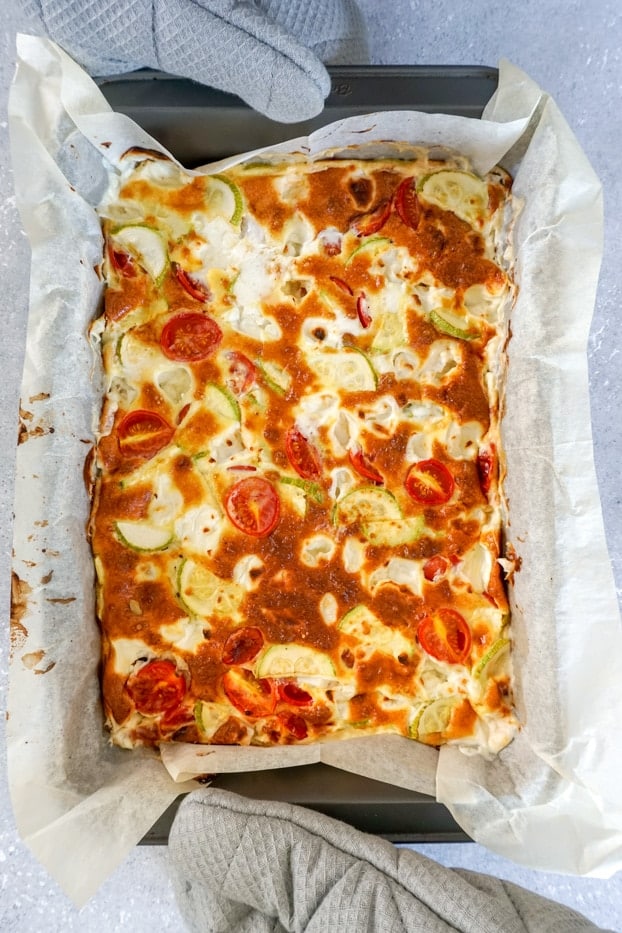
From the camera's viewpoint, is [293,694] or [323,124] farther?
[293,694]

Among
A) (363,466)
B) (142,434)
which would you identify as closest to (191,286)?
(142,434)

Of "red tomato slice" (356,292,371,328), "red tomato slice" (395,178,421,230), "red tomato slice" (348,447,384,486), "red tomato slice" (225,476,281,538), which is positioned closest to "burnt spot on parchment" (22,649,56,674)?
"red tomato slice" (225,476,281,538)

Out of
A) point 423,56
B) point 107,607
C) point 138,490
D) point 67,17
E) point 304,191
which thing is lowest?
point 107,607

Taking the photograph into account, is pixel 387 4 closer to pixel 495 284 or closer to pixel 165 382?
pixel 495 284

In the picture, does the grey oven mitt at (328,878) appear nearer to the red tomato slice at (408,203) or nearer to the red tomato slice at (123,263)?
the red tomato slice at (123,263)

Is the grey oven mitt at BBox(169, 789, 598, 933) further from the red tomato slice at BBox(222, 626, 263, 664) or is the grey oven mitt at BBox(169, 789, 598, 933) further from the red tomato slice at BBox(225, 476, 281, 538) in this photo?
the red tomato slice at BBox(225, 476, 281, 538)

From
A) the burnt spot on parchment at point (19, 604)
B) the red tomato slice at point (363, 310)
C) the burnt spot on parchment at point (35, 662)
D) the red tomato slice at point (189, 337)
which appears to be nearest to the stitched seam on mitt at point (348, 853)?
the burnt spot on parchment at point (35, 662)

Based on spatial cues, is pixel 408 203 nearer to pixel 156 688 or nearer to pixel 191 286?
pixel 191 286

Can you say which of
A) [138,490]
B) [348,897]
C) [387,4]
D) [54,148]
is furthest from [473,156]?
[348,897]
